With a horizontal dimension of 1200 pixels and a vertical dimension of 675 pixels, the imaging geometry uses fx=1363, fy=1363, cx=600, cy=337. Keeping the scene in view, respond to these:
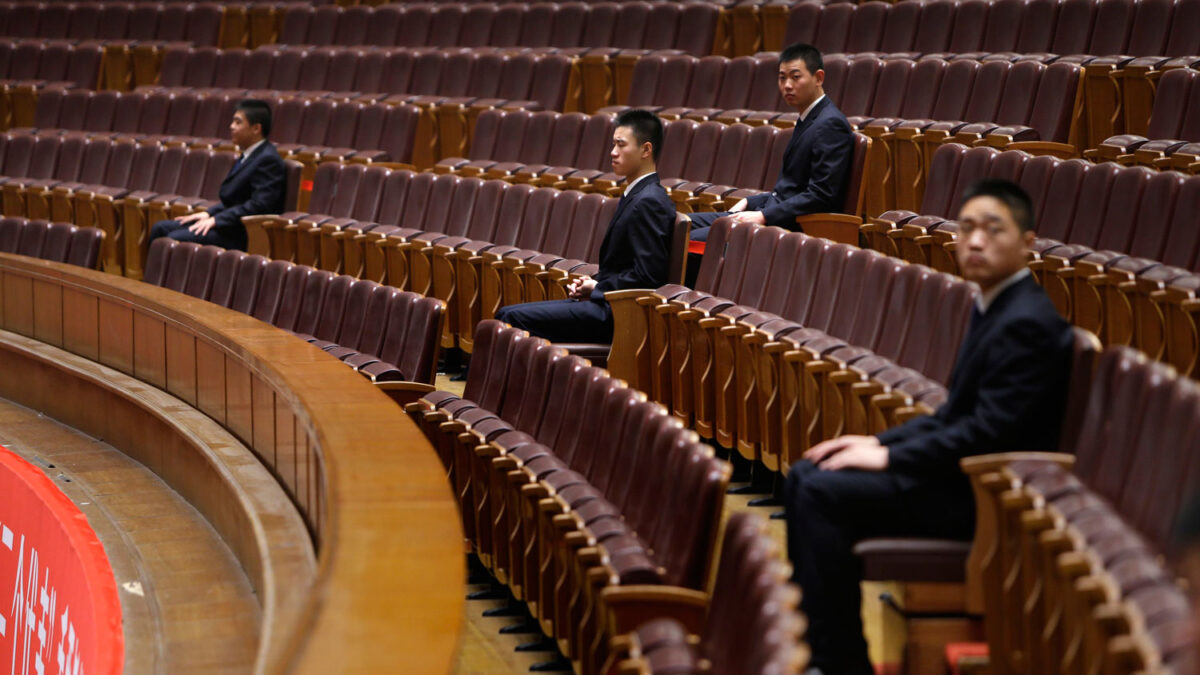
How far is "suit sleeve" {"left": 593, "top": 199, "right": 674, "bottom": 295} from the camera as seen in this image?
40.2 inches

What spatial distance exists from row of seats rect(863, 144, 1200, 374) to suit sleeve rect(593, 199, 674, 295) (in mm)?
186

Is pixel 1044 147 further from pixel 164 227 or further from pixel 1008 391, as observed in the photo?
pixel 164 227

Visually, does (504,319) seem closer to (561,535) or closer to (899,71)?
(561,535)

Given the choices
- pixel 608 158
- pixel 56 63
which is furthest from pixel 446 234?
pixel 56 63

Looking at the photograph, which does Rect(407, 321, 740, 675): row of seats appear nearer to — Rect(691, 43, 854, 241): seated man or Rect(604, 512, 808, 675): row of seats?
Rect(604, 512, 808, 675): row of seats

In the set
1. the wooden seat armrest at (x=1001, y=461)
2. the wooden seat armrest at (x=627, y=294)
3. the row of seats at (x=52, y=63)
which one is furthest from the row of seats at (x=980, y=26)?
the row of seats at (x=52, y=63)

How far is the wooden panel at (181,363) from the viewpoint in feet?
3.19

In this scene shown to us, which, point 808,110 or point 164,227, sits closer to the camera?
point 808,110

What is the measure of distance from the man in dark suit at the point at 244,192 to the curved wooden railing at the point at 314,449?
259 mm

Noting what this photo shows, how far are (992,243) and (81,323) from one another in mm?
822

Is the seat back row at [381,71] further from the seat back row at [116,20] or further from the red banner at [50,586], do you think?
the red banner at [50,586]

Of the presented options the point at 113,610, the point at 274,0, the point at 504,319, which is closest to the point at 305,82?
the point at 274,0

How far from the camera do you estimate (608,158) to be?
1.46 metres

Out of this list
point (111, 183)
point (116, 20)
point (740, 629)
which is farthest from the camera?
point (116, 20)
